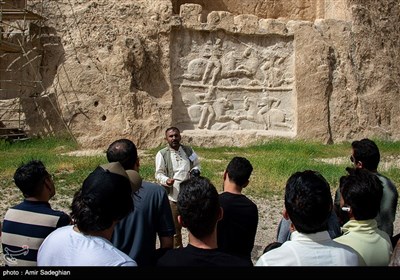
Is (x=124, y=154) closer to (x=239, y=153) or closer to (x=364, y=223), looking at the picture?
(x=364, y=223)

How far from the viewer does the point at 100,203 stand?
96.7 inches

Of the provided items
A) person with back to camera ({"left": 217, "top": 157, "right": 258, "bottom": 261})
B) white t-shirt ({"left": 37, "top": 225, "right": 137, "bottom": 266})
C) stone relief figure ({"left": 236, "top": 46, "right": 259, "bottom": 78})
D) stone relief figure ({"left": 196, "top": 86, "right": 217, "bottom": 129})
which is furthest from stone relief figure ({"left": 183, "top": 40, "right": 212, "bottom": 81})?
white t-shirt ({"left": 37, "top": 225, "right": 137, "bottom": 266})

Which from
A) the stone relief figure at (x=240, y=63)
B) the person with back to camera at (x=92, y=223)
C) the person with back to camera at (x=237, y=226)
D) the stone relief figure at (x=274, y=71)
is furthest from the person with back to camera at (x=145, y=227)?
the stone relief figure at (x=274, y=71)

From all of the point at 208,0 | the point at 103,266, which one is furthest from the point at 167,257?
the point at 208,0

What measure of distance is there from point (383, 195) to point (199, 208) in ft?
6.18

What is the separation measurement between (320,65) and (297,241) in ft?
42.2

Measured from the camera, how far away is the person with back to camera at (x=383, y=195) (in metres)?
3.72

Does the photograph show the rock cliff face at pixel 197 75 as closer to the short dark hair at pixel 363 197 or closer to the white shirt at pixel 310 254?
the short dark hair at pixel 363 197

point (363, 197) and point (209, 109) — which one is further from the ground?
point (363, 197)

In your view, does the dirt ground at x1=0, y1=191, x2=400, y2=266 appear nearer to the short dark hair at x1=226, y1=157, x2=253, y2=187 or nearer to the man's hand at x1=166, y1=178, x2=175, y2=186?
the man's hand at x1=166, y1=178, x2=175, y2=186

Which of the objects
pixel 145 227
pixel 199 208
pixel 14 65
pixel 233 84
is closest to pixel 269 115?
pixel 233 84

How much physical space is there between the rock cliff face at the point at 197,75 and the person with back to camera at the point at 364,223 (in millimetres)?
10732

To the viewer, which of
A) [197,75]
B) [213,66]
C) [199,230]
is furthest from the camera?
[213,66]

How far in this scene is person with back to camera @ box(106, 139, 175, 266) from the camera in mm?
3258
